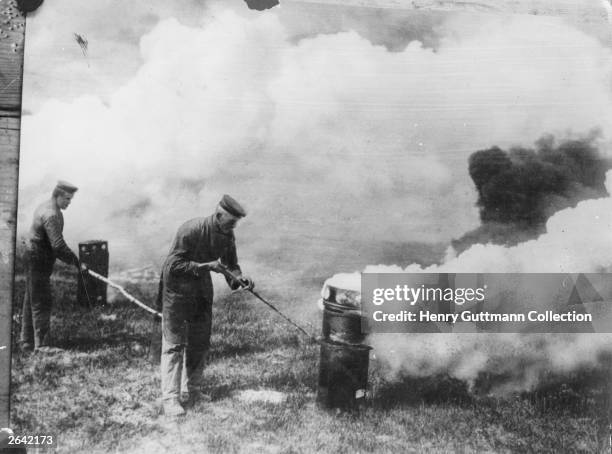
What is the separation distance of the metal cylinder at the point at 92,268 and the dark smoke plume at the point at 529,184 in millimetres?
2109

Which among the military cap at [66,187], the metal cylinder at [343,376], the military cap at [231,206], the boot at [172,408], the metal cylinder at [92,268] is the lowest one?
the boot at [172,408]

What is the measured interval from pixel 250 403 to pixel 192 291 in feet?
2.46

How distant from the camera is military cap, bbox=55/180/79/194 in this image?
3076 millimetres

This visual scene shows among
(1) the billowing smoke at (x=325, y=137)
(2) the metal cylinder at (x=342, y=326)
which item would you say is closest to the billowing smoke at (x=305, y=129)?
(1) the billowing smoke at (x=325, y=137)

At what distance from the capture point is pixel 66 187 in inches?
121

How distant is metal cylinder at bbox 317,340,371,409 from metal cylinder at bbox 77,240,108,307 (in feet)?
4.59

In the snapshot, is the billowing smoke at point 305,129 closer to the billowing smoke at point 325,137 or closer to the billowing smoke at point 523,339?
the billowing smoke at point 325,137

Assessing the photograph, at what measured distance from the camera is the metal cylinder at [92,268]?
3.12 metres

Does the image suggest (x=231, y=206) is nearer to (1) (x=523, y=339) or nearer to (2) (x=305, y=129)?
(2) (x=305, y=129)

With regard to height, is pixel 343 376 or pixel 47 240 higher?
pixel 47 240

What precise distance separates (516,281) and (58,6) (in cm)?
317

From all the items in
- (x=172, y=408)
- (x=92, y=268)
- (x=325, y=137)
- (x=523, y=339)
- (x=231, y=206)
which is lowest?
(x=172, y=408)

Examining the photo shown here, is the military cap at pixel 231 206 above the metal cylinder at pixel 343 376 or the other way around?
above

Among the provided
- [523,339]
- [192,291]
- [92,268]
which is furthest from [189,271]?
[523,339]
